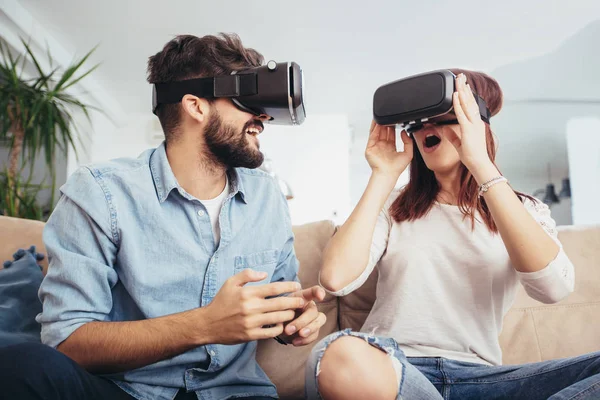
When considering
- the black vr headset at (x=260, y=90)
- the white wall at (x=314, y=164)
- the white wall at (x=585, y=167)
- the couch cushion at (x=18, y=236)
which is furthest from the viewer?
the white wall at (x=314, y=164)

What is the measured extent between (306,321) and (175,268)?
322 mm

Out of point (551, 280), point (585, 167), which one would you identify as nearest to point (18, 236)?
point (551, 280)

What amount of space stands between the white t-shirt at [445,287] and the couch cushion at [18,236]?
926mm

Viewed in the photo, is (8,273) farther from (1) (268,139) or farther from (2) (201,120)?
(1) (268,139)

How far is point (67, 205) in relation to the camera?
106 centimetres

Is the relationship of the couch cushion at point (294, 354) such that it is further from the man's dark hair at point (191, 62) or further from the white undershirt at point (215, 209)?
the man's dark hair at point (191, 62)

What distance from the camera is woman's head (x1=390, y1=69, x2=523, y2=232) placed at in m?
1.27

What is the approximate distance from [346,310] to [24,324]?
0.88 meters

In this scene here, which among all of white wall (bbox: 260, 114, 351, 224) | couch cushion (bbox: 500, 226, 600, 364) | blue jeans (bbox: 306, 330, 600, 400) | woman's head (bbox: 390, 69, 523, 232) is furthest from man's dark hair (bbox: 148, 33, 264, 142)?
white wall (bbox: 260, 114, 351, 224)

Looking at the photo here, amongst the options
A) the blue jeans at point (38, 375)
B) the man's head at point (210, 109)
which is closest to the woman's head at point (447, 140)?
the man's head at point (210, 109)

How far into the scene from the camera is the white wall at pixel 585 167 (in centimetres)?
617

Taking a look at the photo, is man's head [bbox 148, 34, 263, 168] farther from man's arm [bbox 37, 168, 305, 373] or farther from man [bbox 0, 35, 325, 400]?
man's arm [bbox 37, 168, 305, 373]

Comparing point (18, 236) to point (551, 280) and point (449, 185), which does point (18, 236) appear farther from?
point (551, 280)

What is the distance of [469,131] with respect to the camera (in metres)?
1.09
